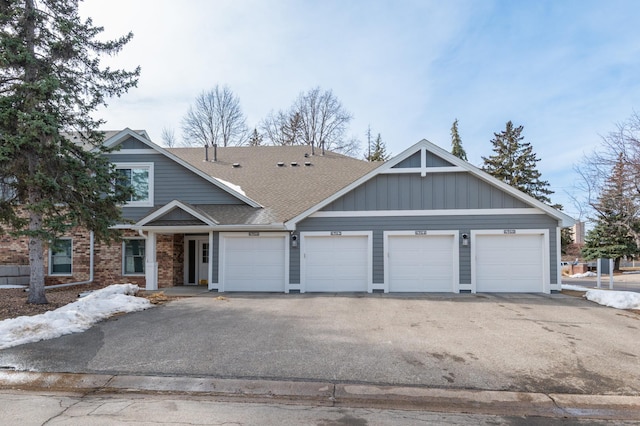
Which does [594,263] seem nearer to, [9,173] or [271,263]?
[271,263]

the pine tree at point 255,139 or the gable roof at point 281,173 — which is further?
the pine tree at point 255,139

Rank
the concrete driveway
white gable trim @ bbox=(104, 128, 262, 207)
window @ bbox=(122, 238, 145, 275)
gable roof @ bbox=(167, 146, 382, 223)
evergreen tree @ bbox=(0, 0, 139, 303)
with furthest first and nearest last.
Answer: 1. gable roof @ bbox=(167, 146, 382, 223)
2. window @ bbox=(122, 238, 145, 275)
3. white gable trim @ bbox=(104, 128, 262, 207)
4. evergreen tree @ bbox=(0, 0, 139, 303)
5. the concrete driveway

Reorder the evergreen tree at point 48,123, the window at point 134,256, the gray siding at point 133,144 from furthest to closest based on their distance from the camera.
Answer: the gray siding at point 133,144, the window at point 134,256, the evergreen tree at point 48,123

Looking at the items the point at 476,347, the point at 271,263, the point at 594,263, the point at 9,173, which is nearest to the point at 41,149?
the point at 9,173

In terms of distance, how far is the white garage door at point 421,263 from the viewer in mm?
13195

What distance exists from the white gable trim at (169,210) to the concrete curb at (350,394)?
26.4 feet

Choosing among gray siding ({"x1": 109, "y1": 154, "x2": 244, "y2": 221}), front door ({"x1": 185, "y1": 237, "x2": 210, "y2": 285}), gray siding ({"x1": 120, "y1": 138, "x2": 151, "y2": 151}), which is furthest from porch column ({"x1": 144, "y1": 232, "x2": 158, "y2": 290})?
gray siding ({"x1": 120, "y1": 138, "x2": 151, "y2": 151})

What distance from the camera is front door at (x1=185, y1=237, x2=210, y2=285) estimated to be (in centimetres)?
1573

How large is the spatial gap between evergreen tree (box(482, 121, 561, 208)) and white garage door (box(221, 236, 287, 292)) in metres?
25.0

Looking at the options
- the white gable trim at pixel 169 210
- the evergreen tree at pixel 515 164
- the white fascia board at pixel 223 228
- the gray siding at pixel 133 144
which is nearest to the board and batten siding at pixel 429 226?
the white fascia board at pixel 223 228

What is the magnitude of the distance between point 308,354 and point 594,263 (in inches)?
1346

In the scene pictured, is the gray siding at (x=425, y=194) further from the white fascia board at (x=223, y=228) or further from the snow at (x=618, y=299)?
the snow at (x=618, y=299)

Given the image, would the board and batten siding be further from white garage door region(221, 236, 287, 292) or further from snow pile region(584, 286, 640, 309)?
snow pile region(584, 286, 640, 309)

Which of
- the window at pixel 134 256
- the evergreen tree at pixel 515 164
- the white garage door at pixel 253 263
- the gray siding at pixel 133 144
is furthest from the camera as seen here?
the evergreen tree at pixel 515 164
